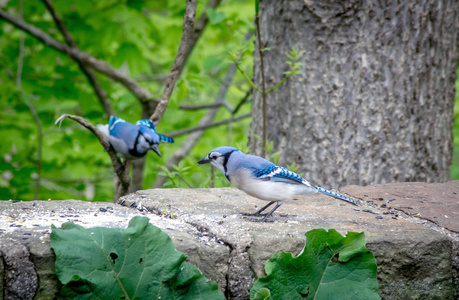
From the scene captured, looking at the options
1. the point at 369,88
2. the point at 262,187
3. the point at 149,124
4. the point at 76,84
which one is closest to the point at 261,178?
the point at 262,187

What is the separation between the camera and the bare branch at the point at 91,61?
4.96m

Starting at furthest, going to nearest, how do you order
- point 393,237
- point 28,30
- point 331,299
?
point 28,30
point 393,237
point 331,299

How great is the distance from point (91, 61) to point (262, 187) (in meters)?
3.42

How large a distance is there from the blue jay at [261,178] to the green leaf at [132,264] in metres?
0.75

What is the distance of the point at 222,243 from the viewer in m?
1.93

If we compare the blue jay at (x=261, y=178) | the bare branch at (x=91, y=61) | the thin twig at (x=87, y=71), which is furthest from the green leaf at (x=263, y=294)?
the thin twig at (x=87, y=71)

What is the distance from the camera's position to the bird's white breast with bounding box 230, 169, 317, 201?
250cm

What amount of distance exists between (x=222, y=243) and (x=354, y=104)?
2.45 m

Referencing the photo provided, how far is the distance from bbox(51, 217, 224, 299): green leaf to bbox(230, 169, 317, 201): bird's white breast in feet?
2.72

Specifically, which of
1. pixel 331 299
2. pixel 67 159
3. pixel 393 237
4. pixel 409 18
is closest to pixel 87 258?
pixel 331 299

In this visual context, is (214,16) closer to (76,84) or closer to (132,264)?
(76,84)

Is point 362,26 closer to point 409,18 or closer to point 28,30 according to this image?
point 409,18

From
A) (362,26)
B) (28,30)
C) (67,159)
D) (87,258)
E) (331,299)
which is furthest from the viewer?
(67,159)

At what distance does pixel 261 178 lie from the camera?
257cm
